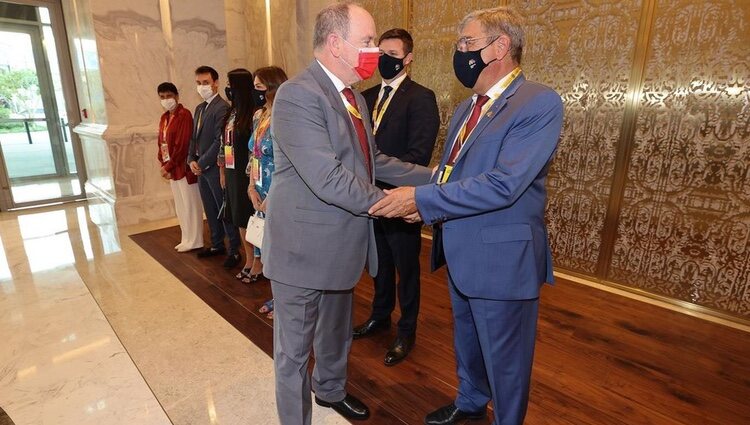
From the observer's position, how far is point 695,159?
3.06m

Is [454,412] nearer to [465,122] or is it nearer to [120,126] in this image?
[465,122]

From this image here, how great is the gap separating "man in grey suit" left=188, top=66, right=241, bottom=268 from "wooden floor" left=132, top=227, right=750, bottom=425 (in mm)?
606

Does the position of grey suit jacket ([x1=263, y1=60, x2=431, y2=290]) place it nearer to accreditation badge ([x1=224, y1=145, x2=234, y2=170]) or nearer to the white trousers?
accreditation badge ([x1=224, y1=145, x2=234, y2=170])

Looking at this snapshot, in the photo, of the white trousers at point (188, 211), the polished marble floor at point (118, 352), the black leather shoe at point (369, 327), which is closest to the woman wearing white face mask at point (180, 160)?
the white trousers at point (188, 211)

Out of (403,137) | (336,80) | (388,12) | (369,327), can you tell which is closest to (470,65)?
(336,80)

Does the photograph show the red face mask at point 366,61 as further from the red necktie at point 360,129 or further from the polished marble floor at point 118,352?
the polished marble floor at point 118,352

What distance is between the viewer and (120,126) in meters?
5.17

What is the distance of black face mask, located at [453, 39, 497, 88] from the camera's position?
1612 mm

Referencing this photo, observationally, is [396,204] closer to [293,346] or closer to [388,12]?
[293,346]

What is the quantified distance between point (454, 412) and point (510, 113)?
4.57 ft

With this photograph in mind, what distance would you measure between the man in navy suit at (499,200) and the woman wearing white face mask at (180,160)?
3245mm

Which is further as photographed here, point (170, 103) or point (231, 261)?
point (170, 103)

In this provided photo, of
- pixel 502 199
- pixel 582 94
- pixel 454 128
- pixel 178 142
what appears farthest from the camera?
pixel 178 142

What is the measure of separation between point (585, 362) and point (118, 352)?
9.43ft
